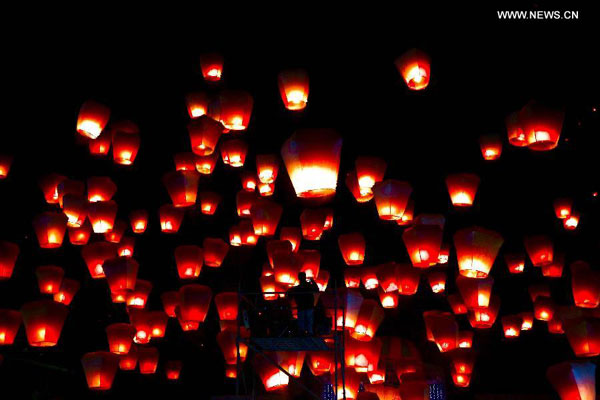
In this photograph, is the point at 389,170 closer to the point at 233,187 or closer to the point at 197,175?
the point at 233,187

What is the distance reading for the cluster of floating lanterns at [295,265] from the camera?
8188 mm

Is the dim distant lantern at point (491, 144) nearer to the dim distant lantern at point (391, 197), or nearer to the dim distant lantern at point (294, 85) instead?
the dim distant lantern at point (391, 197)

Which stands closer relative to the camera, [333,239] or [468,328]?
[468,328]

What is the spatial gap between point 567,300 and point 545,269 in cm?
145

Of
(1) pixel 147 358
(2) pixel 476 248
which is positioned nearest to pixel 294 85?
(2) pixel 476 248

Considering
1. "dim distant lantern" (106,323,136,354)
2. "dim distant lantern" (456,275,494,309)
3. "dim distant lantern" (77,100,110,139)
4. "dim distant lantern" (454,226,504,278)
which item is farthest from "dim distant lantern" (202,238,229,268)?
"dim distant lantern" (454,226,504,278)

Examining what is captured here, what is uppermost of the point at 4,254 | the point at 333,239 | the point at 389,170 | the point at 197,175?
the point at 389,170

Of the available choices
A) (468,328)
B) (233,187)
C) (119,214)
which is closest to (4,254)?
(119,214)

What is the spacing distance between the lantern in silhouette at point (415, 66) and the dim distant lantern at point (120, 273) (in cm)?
420

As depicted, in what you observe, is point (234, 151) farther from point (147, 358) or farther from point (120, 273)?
point (147, 358)

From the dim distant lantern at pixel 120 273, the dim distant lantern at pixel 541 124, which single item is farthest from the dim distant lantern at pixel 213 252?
the dim distant lantern at pixel 541 124

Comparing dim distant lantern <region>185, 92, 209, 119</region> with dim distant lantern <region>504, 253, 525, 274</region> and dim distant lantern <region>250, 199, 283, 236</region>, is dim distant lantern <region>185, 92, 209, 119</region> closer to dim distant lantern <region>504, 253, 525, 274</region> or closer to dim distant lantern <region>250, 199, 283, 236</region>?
dim distant lantern <region>250, 199, 283, 236</region>

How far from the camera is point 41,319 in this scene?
812 cm

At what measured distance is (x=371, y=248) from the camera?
1365cm
